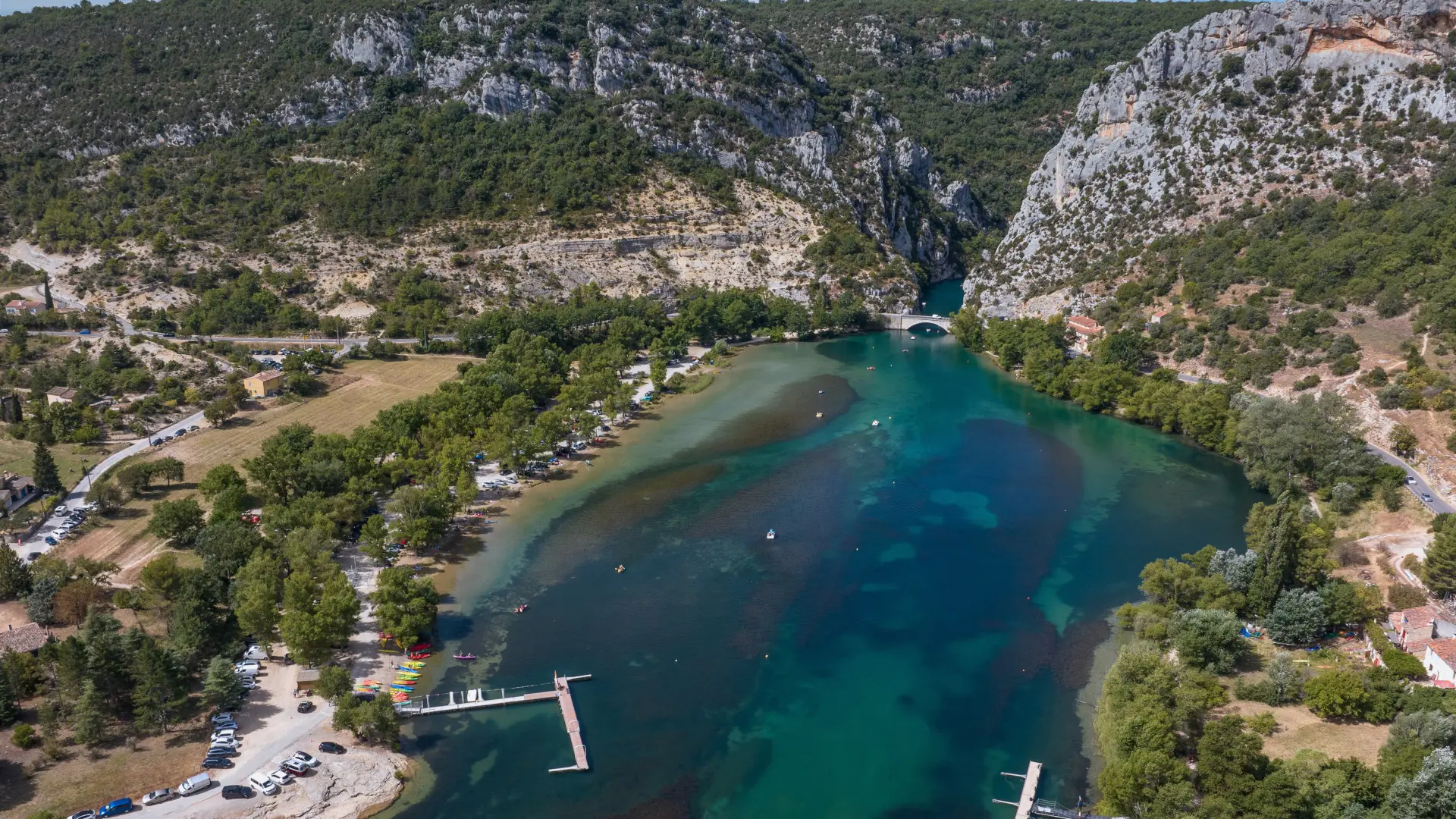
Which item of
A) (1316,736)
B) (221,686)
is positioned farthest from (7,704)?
(1316,736)

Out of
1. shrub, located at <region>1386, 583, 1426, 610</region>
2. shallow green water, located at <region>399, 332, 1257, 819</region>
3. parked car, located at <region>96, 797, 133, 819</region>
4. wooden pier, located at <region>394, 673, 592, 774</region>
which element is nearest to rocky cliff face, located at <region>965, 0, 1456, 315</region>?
shallow green water, located at <region>399, 332, 1257, 819</region>

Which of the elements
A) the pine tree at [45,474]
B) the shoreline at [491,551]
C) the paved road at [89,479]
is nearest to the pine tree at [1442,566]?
the shoreline at [491,551]

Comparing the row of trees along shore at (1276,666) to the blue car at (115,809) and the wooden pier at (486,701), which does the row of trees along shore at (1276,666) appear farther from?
the blue car at (115,809)

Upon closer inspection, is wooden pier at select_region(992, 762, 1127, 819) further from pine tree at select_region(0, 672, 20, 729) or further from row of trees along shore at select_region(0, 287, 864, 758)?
pine tree at select_region(0, 672, 20, 729)

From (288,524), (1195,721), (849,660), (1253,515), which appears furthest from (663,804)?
(1253,515)

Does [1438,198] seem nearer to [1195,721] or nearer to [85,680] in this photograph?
[1195,721]

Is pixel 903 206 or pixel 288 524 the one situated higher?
pixel 903 206

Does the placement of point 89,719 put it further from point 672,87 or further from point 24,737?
point 672,87
